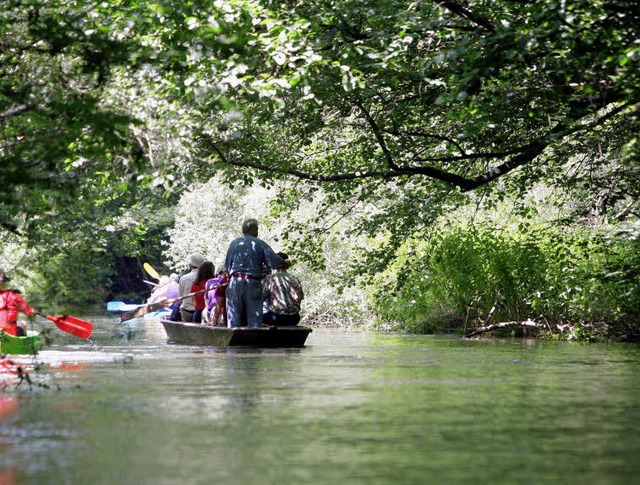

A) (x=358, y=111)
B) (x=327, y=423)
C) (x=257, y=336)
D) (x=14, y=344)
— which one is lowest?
(x=327, y=423)

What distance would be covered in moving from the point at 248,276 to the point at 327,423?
1095 centimetres

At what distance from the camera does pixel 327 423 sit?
8.40 metres

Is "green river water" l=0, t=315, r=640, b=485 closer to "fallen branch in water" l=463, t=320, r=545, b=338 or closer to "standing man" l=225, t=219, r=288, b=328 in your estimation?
"standing man" l=225, t=219, r=288, b=328

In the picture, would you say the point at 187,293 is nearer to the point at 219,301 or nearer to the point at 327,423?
the point at 219,301

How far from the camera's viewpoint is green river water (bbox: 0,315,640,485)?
6359 millimetres

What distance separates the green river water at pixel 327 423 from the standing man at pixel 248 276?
419 centimetres

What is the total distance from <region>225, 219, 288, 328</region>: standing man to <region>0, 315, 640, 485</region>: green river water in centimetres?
419

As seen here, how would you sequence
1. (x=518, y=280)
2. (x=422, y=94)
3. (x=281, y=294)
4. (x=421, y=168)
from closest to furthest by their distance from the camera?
(x=422, y=94)
(x=421, y=168)
(x=281, y=294)
(x=518, y=280)

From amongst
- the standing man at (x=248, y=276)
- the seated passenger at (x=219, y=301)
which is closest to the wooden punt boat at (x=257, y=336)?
the standing man at (x=248, y=276)

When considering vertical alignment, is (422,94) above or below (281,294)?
above

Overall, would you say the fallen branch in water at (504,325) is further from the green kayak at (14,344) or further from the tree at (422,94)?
the green kayak at (14,344)

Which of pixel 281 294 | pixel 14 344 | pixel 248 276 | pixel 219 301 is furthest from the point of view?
pixel 219 301

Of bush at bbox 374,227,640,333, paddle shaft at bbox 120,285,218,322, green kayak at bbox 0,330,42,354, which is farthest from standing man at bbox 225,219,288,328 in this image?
green kayak at bbox 0,330,42,354

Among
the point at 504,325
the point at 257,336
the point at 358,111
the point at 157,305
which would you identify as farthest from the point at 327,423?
the point at 157,305
